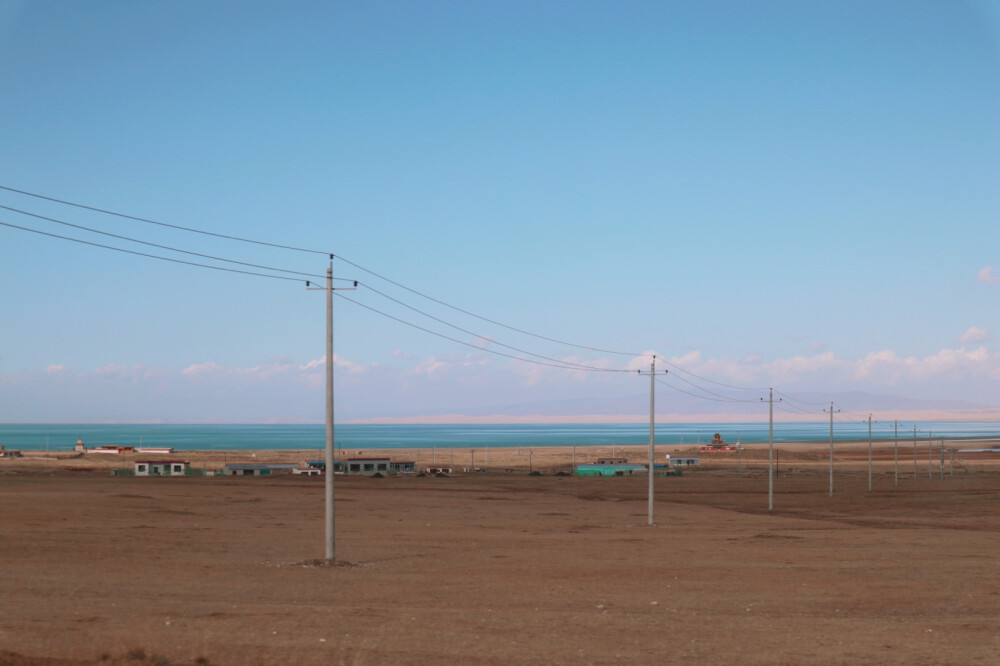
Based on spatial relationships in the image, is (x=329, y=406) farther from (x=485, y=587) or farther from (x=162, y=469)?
(x=162, y=469)

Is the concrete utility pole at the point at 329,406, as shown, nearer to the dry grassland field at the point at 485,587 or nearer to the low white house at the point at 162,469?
the dry grassland field at the point at 485,587

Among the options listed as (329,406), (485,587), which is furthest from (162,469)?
(485,587)

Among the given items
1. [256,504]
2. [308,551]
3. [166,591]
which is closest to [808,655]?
[166,591]

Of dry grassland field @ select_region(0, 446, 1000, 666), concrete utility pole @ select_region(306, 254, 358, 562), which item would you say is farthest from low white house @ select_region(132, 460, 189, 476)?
concrete utility pole @ select_region(306, 254, 358, 562)

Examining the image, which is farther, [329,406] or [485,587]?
[329,406]

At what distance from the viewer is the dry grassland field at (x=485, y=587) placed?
15.1 meters

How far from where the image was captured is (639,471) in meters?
121

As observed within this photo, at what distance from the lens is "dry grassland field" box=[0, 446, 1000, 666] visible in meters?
15.1

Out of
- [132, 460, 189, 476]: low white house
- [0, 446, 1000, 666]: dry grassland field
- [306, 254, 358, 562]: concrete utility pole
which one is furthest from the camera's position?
[132, 460, 189, 476]: low white house

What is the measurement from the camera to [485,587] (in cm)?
2306

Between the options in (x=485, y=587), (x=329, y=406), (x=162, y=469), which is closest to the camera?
(x=485, y=587)

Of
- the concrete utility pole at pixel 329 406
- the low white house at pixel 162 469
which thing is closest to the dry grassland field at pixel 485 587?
the concrete utility pole at pixel 329 406

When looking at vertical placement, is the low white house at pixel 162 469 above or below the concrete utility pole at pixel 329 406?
below

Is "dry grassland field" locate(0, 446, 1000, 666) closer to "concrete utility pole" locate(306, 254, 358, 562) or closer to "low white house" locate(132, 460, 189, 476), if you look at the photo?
"concrete utility pole" locate(306, 254, 358, 562)
